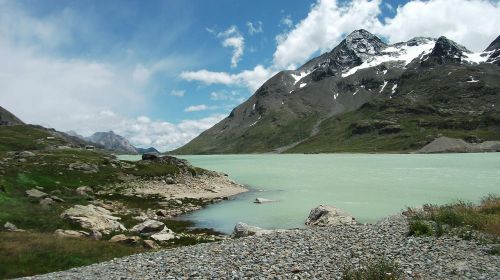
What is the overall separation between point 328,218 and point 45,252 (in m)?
25.3

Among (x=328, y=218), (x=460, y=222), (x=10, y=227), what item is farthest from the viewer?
(x=328, y=218)

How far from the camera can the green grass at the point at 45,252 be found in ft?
77.8

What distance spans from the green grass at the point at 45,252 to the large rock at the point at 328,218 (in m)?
18.7

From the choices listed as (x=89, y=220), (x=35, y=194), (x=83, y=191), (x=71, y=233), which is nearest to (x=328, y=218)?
(x=89, y=220)

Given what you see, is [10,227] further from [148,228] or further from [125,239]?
[148,228]

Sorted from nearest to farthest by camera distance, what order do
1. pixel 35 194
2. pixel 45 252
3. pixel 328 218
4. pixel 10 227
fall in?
pixel 45 252, pixel 10 227, pixel 328 218, pixel 35 194

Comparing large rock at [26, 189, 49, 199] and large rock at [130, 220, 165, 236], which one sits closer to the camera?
large rock at [130, 220, 165, 236]

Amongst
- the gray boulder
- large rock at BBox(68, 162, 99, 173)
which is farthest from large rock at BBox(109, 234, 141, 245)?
large rock at BBox(68, 162, 99, 173)

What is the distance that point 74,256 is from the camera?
25.8 metres

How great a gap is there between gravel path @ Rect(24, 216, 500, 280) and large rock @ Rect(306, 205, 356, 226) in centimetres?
1122

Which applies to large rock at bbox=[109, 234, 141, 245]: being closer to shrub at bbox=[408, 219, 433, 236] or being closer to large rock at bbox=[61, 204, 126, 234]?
large rock at bbox=[61, 204, 126, 234]

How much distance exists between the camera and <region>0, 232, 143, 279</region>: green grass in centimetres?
2372

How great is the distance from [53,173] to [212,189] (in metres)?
28.9

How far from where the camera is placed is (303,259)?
2227cm
